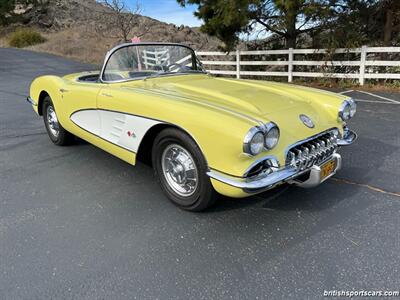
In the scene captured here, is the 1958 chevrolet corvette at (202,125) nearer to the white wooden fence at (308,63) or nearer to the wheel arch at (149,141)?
the wheel arch at (149,141)

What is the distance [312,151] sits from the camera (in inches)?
107

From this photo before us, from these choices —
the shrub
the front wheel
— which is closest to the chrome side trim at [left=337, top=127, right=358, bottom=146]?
the front wheel

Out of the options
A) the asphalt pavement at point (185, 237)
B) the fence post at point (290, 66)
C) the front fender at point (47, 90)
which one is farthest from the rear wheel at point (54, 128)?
the fence post at point (290, 66)

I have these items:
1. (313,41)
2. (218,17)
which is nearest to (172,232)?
(218,17)

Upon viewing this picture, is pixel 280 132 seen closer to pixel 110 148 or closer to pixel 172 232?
pixel 172 232

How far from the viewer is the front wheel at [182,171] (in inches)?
103

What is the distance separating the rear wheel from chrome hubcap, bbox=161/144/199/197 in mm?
2189

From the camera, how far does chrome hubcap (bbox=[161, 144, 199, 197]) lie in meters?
2.79

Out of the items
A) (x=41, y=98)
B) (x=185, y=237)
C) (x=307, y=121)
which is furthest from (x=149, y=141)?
(x=41, y=98)

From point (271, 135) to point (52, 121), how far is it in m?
3.53

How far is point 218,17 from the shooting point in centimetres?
1070

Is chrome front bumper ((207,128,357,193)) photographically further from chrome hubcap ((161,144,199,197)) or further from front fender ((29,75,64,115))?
front fender ((29,75,64,115))

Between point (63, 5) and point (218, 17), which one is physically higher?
point (63, 5)

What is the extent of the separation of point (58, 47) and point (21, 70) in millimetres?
8881
